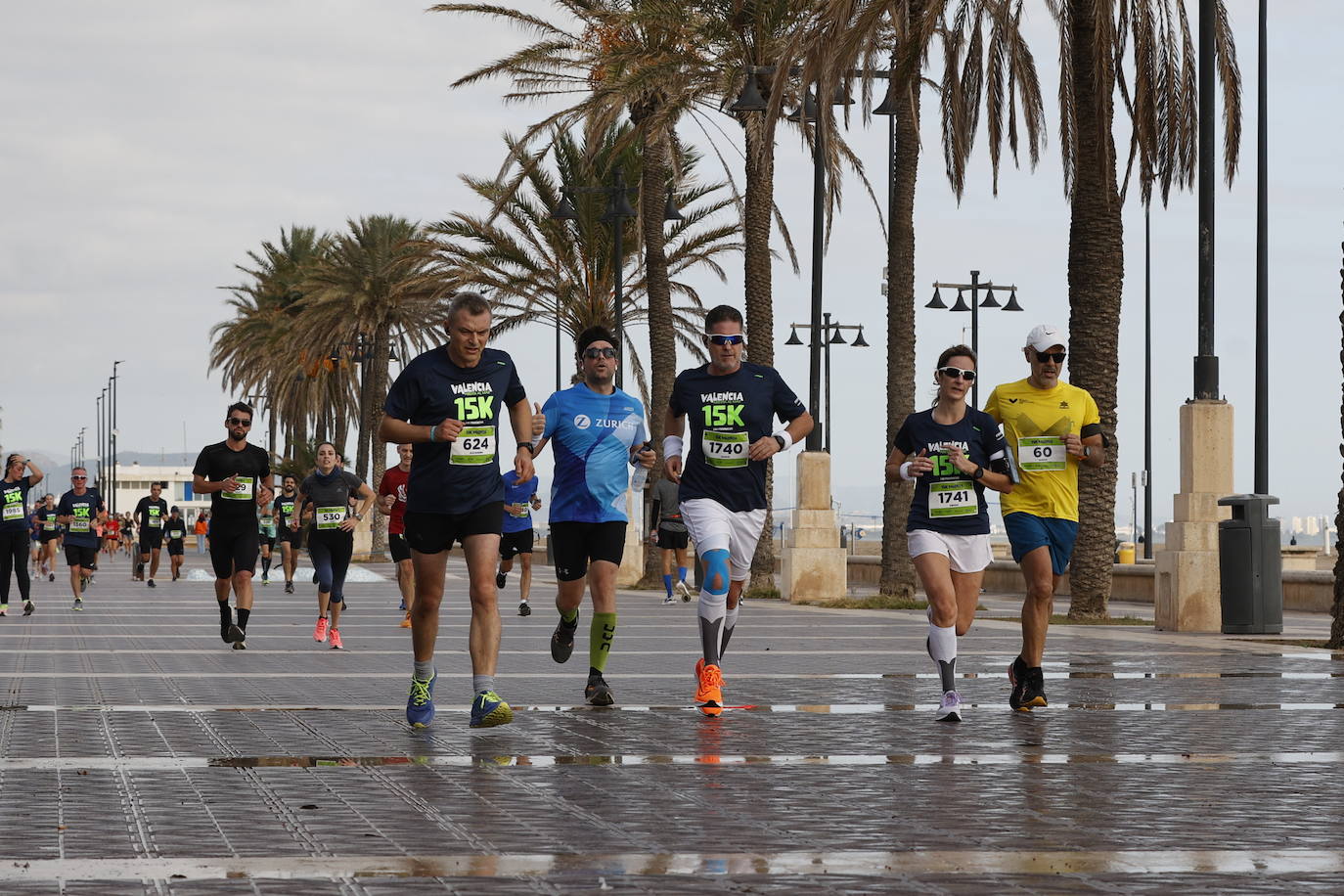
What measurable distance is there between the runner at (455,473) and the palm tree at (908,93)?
13.4m

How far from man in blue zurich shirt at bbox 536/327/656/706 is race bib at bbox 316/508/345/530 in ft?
24.5

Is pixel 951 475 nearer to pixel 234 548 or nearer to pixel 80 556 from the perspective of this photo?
pixel 234 548

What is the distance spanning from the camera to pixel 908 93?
2328 cm

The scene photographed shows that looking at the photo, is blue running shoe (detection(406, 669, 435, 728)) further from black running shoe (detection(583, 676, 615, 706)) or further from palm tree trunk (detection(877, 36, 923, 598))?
palm tree trunk (detection(877, 36, 923, 598))

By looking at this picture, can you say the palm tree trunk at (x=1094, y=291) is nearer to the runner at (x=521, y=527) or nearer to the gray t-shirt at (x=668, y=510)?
the runner at (x=521, y=527)

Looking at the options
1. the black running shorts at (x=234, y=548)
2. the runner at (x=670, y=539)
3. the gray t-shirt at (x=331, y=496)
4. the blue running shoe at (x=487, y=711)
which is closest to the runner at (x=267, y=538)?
the runner at (x=670, y=539)

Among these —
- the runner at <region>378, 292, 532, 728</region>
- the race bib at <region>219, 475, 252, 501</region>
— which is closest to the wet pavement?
the runner at <region>378, 292, 532, 728</region>

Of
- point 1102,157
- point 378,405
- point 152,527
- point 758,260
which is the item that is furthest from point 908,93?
point 378,405

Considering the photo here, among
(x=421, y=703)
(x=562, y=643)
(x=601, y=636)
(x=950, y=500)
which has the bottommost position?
(x=421, y=703)

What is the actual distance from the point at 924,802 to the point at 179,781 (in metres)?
2.75

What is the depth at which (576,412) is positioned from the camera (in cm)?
1114

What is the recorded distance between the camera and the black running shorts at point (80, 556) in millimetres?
27078

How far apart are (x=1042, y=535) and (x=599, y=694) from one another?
252 centimetres

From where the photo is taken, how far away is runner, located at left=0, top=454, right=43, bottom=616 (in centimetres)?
2259
